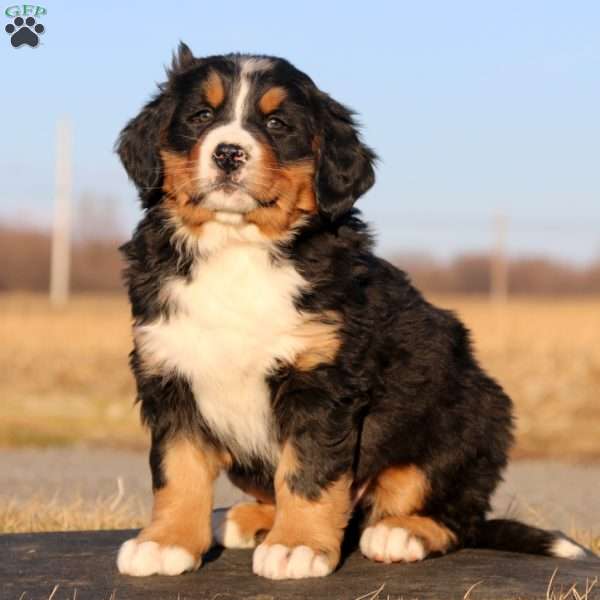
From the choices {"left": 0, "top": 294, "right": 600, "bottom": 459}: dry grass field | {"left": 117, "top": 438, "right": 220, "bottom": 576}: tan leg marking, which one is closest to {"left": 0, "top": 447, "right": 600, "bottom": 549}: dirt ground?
{"left": 0, "top": 294, "right": 600, "bottom": 459}: dry grass field

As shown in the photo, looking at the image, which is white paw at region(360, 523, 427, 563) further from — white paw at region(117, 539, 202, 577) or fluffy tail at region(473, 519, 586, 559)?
white paw at region(117, 539, 202, 577)

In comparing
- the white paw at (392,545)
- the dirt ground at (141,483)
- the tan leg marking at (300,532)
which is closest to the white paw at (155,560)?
the tan leg marking at (300,532)

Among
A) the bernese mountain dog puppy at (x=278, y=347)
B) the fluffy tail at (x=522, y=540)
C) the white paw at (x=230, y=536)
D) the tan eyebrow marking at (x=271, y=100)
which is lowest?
the white paw at (x=230, y=536)

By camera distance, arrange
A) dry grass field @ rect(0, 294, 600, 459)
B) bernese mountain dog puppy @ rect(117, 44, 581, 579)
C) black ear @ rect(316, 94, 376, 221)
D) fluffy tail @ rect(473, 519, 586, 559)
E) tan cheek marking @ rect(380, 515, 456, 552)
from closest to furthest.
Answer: bernese mountain dog puppy @ rect(117, 44, 581, 579) < black ear @ rect(316, 94, 376, 221) < tan cheek marking @ rect(380, 515, 456, 552) < fluffy tail @ rect(473, 519, 586, 559) < dry grass field @ rect(0, 294, 600, 459)

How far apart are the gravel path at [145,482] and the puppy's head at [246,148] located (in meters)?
2.97

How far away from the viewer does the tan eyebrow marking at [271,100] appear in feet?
15.5

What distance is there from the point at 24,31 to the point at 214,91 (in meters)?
4.02

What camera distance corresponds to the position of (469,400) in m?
5.21

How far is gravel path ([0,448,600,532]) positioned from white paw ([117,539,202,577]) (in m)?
2.96

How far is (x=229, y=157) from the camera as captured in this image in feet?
14.8

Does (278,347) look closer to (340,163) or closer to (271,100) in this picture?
(340,163)

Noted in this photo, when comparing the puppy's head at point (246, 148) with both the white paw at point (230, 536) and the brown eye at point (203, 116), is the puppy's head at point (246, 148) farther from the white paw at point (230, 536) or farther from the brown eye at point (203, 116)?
the white paw at point (230, 536)

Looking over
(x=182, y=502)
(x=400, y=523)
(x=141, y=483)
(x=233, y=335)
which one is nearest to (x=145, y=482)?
(x=141, y=483)

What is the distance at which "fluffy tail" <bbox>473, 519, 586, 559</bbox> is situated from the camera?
512cm
